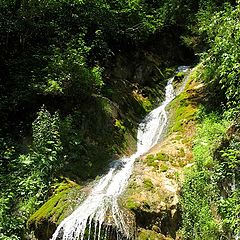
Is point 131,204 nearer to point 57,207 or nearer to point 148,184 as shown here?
point 148,184

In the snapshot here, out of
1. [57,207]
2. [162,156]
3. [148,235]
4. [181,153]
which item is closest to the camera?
[148,235]

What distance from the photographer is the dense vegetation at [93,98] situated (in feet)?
24.4

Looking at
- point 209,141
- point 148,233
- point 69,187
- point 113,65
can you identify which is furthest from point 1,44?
point 148,233

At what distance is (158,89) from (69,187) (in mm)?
8844

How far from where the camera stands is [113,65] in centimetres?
1549

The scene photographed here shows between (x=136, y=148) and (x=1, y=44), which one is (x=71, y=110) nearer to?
(x=136, y=148)

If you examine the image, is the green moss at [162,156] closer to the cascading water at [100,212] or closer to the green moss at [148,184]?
the cascading water at [100,212]

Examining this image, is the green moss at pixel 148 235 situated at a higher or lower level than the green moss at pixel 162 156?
lower

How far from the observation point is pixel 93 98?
12102 millimetres

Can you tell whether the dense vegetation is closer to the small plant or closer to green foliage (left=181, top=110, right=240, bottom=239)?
green foliage (left=181, top=110, right=240, bottom=239)

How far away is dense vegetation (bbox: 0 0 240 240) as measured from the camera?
24.4 feet

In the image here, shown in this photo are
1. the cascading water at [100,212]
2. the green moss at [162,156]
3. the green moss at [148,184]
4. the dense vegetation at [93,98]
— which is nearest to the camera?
the cascading water at [100,212]

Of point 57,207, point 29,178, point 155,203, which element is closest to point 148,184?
point 155,203

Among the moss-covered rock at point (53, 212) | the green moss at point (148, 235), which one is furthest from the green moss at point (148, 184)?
the moss-covered rock at point (53, 212)
